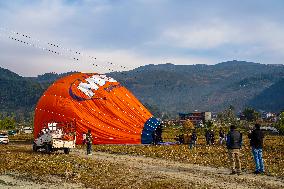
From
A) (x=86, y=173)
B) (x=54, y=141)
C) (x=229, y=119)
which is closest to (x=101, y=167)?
(x=86, y=173)

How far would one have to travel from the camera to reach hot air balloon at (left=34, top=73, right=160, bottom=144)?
123 feet

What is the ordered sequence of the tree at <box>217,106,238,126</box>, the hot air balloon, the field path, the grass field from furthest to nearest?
1. the tree at <box>217,106,238,126</box>
2. the hot air balloon
3. the grass field
4. the field path

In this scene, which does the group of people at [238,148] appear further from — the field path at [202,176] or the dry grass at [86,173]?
the dry grass at [86,173]

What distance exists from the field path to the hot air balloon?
12325 mm

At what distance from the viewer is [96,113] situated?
37.9 m

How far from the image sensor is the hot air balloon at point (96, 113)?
37406 mm

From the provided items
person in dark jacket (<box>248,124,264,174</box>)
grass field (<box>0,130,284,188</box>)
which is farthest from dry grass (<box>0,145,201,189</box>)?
person in dark jacket (<box>248,124,264,174</box>)

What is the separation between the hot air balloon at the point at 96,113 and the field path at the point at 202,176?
485 inches

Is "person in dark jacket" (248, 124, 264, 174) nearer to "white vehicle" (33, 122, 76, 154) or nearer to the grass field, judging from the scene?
the grass field

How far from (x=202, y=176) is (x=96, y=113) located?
1963cm

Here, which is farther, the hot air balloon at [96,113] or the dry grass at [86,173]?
the hot air balloon at [96,113]

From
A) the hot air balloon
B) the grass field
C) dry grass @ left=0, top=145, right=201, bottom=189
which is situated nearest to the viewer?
dry grass @ left=0, top=145, right=201, bottom=189

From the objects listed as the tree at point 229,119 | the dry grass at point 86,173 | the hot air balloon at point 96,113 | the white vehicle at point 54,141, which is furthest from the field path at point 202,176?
the tree at point 229,119

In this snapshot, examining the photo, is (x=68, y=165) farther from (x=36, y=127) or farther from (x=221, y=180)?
(x=36, y=127)
